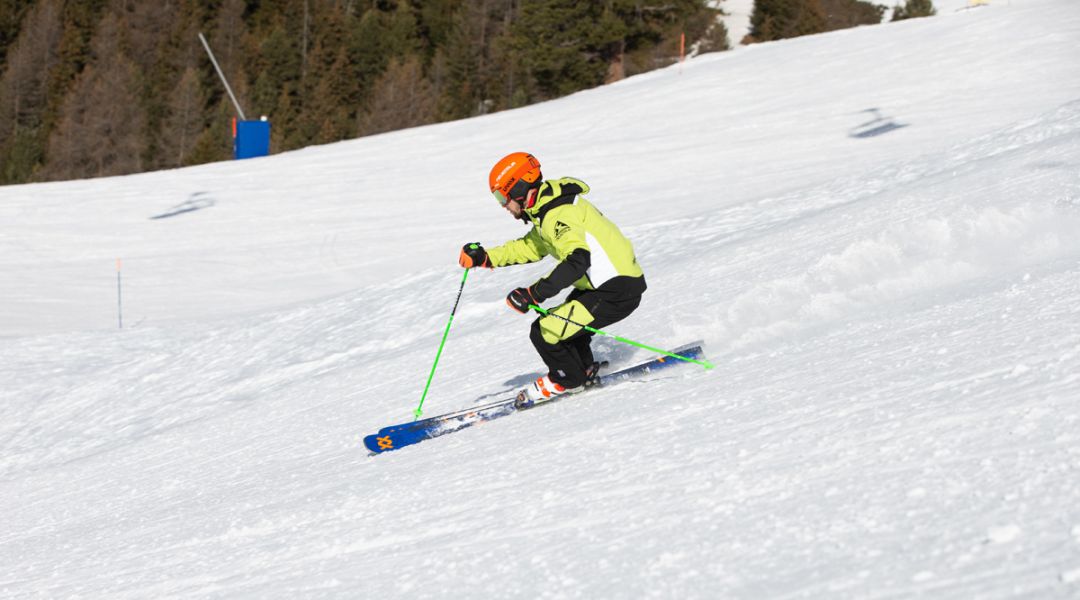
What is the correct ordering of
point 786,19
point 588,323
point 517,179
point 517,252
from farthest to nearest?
point 786,19 → point 517,252 → point 588,323 → point 517,179

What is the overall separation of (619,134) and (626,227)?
7.49 metres

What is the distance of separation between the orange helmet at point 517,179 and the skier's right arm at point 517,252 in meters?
0.47

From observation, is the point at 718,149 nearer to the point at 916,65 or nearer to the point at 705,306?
the point at 916,65

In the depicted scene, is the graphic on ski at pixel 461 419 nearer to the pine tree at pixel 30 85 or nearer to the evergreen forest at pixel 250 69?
the evergreen forest at pixel 250 69

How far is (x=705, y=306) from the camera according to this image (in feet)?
27.0

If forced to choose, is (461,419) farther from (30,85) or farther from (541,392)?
(30,85)

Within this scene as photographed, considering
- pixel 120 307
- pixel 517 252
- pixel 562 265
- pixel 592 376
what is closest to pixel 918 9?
pixel 120 307

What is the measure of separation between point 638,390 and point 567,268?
0.72m

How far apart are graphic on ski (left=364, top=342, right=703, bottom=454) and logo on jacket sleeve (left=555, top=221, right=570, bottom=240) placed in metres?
0.92

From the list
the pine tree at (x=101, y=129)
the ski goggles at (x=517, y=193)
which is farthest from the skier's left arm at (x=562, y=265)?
the pine tree at (x=101, y=129)

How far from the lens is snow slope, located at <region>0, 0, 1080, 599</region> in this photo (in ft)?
11.5

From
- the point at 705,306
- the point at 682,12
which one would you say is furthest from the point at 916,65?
the point at 682,12

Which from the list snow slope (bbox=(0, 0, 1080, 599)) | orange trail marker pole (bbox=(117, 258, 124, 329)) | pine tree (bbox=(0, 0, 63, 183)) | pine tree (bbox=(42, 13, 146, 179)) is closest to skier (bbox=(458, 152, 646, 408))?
snow slope (bbox=(0, 0, 1080, 599))

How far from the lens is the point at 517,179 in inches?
233
